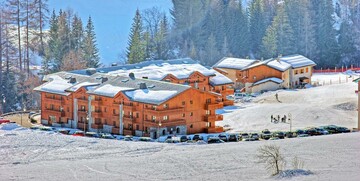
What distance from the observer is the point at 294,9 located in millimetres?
89188

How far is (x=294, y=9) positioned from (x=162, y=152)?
53.0 meters

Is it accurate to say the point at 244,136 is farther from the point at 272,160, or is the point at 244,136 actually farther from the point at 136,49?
the point at 136,49

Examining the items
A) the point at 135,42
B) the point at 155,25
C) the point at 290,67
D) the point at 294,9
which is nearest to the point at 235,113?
the point at 290,67

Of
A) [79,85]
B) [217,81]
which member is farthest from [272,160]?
[217,81]

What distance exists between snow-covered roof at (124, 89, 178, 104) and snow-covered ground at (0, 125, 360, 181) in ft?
29.0

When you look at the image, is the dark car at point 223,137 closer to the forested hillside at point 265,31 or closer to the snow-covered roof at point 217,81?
the snow-covered roof at point 217,81

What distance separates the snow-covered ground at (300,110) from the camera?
54312 millimetres

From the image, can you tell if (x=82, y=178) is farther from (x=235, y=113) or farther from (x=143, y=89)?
(x=235, y=113)

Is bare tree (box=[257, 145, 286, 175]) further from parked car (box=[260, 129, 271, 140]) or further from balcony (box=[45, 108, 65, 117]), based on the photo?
balcony (box=[45, 108, 65, 117])

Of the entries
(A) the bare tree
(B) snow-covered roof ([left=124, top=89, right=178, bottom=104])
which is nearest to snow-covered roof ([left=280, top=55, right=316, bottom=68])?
(B) snow-covered roof ([left=124, top=89, right=178, bottom=104])

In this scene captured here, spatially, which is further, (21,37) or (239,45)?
(239,45)

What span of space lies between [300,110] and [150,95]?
479 inches

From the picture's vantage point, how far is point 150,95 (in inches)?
2066

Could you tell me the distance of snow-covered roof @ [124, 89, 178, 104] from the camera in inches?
2026
